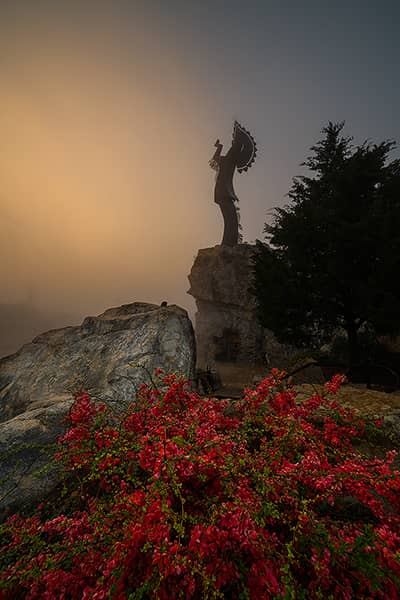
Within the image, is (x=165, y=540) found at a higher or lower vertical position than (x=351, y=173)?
lower

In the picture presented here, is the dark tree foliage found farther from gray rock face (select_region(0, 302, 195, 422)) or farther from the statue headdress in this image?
the statue headdress

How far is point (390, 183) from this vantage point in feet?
33.6

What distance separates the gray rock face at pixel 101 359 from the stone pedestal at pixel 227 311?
16.8 m

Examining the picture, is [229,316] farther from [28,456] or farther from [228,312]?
[28,456]

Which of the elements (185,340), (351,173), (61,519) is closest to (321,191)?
(351,173)

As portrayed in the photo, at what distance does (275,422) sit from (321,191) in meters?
13.9

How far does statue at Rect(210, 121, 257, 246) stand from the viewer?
96.9ft

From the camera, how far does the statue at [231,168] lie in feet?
96.9

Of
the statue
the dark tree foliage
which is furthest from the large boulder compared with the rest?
the dark tree foliage

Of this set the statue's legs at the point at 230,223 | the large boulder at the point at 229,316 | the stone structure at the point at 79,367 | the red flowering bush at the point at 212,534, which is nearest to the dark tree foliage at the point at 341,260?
the stone structure at the point at 79,367

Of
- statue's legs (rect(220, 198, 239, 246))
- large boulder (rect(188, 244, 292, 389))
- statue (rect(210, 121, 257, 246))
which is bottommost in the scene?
large boulder (rect(188, 244, 292, 389))

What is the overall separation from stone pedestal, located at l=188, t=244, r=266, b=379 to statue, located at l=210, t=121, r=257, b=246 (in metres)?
4.35

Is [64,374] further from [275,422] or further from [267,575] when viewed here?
[267,575]

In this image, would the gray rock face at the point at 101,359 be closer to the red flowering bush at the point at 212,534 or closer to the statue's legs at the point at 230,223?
the red flowering bush at the point at 212,534
